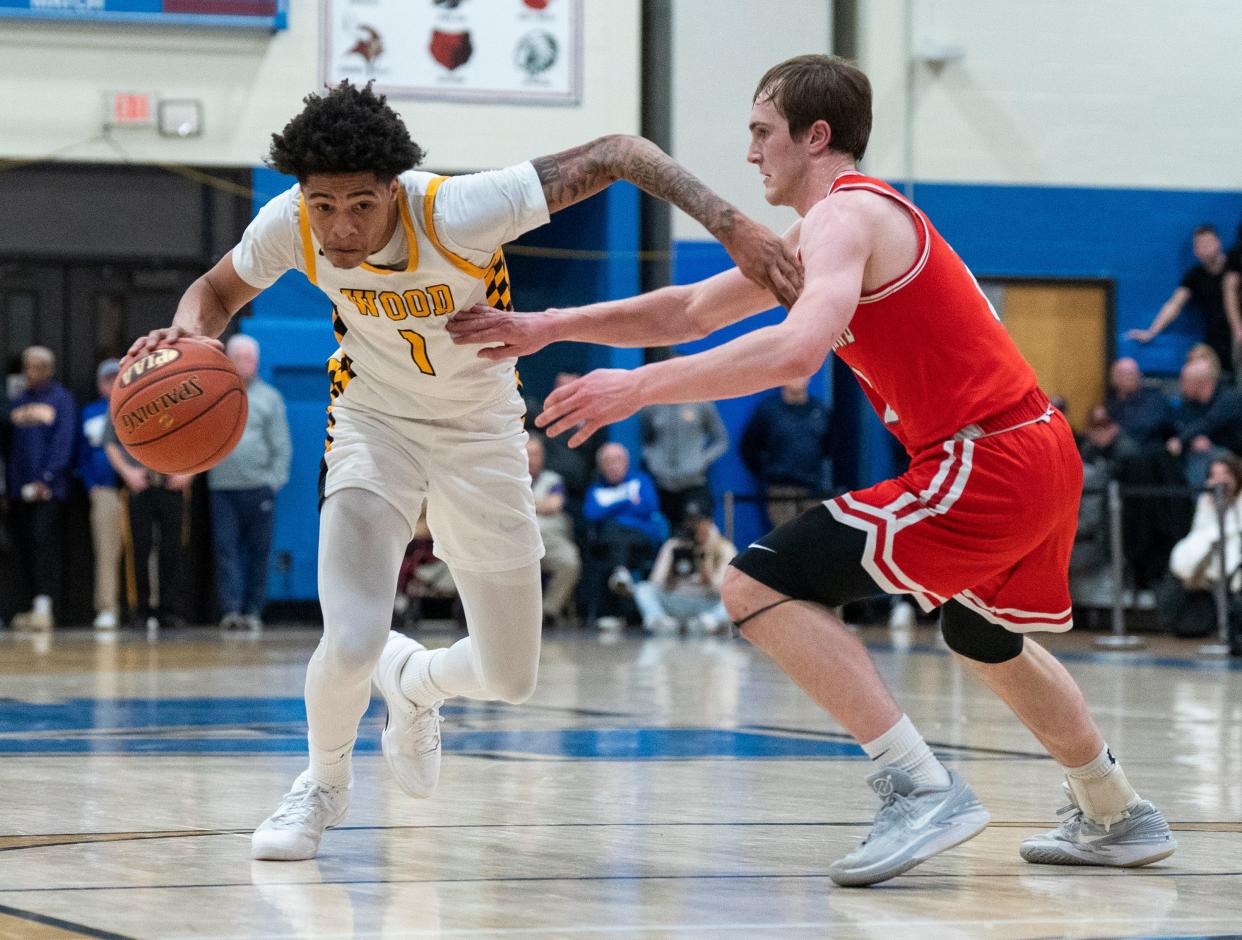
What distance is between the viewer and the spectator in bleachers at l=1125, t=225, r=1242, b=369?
650 inches

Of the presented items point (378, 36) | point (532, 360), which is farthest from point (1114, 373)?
point (378, 36)

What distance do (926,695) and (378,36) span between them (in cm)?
919

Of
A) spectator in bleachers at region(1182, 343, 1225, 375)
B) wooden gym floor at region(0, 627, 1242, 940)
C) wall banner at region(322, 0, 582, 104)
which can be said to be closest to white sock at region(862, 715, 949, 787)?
wooden gym floor at region(0, 627, 1242, 940)

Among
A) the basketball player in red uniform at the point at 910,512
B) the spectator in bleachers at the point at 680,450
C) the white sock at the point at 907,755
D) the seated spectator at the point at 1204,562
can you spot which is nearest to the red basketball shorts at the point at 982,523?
the basketball player in red uniform at the point at 910,512

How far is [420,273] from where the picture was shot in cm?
451

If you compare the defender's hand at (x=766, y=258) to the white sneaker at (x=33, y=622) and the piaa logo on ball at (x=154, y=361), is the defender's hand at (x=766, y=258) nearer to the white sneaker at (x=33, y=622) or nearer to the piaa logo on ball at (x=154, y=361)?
the piaa logo on ball at (x=154, y=361)

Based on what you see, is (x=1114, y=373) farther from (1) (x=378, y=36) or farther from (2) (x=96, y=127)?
(2) (x=96, y=127)

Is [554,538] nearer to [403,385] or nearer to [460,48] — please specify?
[460,48]

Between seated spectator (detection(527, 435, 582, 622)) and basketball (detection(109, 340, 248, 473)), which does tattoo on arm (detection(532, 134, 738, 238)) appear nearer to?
basketball (detection(109, 340, 248, 473))

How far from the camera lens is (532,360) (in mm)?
18078

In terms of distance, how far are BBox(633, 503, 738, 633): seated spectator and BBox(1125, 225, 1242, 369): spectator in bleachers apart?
4810 mm

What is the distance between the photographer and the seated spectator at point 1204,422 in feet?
47.3

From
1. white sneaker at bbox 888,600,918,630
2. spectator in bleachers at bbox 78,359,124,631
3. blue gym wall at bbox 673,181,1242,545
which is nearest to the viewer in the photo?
spectator in bleachers at bbox 78,359,124,631

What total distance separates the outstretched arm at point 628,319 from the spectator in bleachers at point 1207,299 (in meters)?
12.7
